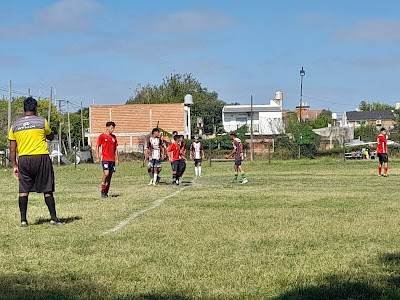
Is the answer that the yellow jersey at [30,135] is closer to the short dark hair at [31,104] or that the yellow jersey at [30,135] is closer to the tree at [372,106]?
the short dark hair at [31,104]

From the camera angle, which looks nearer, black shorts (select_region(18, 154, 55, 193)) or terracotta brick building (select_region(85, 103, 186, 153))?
black shorts (select_region(18, 154, 55, 193))

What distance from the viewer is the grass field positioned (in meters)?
6.11

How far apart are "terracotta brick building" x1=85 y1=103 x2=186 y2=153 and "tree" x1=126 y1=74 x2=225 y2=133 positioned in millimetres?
24046

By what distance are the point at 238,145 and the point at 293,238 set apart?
1693cm

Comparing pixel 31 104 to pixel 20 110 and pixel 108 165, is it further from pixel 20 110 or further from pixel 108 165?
pixel 20 110

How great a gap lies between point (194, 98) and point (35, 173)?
106750 mm

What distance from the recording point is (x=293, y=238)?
30.0ft

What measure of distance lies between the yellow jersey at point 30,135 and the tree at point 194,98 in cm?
9843

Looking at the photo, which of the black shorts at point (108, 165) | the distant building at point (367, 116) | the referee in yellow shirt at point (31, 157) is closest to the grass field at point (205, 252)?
the referee in yellow shirt at point (31, 157)

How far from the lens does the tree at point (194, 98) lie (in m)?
112

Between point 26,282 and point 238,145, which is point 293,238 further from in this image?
point 238,145

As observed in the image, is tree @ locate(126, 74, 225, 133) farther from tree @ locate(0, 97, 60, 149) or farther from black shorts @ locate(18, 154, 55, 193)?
black shorts @ locate(18, 154, 55, 193)

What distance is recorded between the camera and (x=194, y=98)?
385ft

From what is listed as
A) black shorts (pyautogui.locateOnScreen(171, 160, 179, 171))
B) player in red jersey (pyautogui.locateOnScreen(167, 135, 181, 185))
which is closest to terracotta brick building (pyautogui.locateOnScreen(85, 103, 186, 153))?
player in red jersey (pyautogui.locateOnScreen(167, 135, 181, 185))
